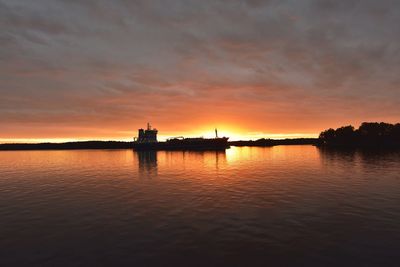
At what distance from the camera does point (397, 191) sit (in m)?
32.9

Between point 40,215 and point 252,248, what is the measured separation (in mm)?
20991

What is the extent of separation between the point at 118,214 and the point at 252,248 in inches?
558

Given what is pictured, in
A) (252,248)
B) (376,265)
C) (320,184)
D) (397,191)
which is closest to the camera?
(376,265)

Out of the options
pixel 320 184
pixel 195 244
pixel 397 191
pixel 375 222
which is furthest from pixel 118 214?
pixel 397 191

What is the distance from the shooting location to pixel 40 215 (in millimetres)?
24875

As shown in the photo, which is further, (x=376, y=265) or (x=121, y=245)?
(x=121, y=245)

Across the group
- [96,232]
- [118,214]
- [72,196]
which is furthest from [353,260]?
[72,196]

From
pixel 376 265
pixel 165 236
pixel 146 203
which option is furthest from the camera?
pixel 146 203

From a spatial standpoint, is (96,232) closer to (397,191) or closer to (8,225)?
(8,225)

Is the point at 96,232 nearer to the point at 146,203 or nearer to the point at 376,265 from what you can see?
the point at 146,203

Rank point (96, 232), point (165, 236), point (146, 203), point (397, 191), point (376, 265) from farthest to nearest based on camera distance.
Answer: point (397, 191) → point (146, 203) → point (96, 232) → point (165, 236) → point (376, 265)

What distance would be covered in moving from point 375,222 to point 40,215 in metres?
30.4

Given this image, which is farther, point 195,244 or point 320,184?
point 320,184

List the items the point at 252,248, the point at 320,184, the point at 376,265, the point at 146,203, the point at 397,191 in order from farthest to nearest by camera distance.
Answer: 1. the point at 320,184
2. the point at 397,191
3. the point at 146,203
4. the point at 252,248
5. the point at 376,265
